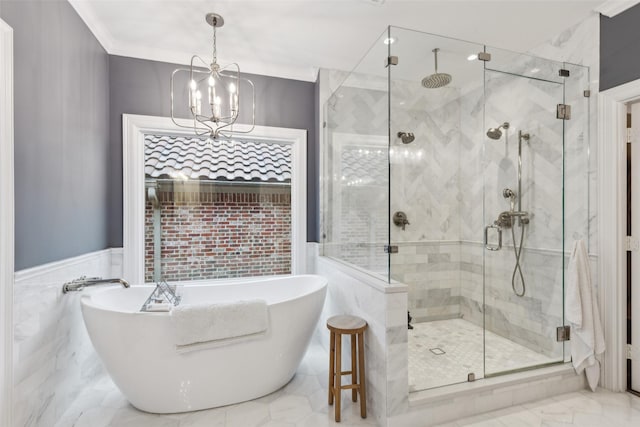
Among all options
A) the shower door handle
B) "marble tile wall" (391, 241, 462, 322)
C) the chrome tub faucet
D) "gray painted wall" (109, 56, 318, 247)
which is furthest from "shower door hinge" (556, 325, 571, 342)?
the chrome tub faucet

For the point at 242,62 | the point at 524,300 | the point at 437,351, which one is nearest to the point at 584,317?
the point at 524,300

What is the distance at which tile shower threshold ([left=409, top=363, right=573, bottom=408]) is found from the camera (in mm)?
1871

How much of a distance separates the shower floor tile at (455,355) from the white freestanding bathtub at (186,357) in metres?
0.87

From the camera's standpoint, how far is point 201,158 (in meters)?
3.04

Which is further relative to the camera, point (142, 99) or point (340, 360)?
point (142, 99)

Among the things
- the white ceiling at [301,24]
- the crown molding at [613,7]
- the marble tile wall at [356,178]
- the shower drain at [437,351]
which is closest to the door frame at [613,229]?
the crown molding at [613,7]

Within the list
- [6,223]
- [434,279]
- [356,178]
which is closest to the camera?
[6,223]

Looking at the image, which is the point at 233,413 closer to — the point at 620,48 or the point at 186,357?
the point at 186,357

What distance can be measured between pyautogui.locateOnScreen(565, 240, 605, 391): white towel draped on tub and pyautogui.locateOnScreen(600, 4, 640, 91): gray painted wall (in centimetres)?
115

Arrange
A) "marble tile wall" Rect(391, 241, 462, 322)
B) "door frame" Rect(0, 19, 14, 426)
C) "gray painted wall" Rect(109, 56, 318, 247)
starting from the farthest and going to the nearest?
1. "marble tile wall" Rect(391, 241, 462, 322)
2. "gray painted wall" Rect(109, 56, 318, 247)
3. "door frame" Rect(0, 19, 14, 426)

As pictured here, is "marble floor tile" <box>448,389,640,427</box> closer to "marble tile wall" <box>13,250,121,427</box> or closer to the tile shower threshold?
the tile shower threshold

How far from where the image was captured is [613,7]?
6.81 feet

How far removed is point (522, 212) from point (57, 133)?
11.7 ft

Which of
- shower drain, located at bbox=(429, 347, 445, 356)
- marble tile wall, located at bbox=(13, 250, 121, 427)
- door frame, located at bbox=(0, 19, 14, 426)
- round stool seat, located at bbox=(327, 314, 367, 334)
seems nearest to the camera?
door frame, located at bbox=(0, 19, 14, 426)
